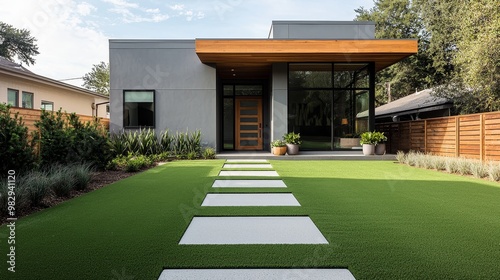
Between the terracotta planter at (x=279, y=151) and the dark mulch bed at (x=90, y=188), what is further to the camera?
the terracotta planter at (x=279, y=151)

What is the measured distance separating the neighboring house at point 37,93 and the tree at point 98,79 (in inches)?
881

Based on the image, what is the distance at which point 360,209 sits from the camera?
3.71 meters

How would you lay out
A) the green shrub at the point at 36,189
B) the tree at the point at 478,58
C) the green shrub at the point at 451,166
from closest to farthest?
the green shrub at the point at 36,189 → the green shrub at the point at 451,166 → the tree at the point at 478,58

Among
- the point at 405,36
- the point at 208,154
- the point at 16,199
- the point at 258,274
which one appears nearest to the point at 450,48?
the point at 405,36

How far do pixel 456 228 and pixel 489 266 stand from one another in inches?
36.6

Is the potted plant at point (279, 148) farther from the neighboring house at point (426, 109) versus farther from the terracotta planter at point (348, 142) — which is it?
the neighboring house at point (426, 109)

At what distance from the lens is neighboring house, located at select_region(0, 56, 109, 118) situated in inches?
477

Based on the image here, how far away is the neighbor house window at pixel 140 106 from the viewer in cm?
1104

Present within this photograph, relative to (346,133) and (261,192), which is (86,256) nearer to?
(261,192)

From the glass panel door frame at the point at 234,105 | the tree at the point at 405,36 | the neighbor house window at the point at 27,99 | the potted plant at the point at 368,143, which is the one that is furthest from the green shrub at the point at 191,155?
the tree at the point at 405,36

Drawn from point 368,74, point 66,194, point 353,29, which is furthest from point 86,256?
point 353,29

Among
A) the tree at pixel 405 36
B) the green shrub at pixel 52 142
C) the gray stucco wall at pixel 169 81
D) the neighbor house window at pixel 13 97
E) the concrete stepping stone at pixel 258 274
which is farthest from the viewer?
the tree at pixel 405 36

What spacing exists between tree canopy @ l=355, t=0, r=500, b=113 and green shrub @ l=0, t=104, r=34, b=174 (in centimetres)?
1213

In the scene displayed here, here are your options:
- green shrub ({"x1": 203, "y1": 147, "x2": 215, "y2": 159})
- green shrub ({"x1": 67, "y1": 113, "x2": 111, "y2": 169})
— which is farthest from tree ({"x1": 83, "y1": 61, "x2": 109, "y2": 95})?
green shrub ({"x1": 67, "y1": 113, "x2": 111, "y2": 169})
